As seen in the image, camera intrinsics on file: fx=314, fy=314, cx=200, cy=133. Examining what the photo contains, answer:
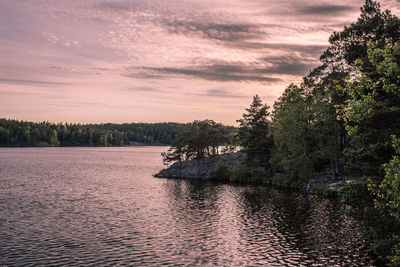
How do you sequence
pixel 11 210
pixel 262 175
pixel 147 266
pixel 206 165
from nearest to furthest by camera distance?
pixel 147 266
pixel 11 210
pixel 262 175
pixel 206 165

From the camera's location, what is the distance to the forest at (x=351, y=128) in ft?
63.2

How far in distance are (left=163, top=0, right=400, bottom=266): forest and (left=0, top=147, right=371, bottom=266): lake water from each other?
23.7 ft

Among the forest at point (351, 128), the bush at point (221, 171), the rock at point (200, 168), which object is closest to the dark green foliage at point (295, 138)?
the forest at point (351, 128)

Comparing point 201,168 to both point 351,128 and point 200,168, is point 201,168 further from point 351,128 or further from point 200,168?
point 351,128

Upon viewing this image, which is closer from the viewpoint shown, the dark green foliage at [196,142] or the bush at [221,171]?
the bush at [221,171]

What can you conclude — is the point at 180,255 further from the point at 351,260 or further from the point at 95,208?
the point at 95,208

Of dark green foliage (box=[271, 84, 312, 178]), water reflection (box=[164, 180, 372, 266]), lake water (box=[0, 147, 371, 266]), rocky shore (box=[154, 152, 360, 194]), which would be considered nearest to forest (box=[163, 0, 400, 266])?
dark green foliage (box=[271, 84, 312, 178])

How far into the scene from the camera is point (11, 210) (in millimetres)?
44125

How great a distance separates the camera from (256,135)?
78.9m

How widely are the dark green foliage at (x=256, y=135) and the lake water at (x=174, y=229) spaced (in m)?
17.1

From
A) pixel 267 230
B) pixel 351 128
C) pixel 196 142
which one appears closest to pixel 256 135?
pixel 196 142

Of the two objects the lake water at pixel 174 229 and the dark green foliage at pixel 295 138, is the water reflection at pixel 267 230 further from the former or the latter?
the dark green foliage at pixel 295 138

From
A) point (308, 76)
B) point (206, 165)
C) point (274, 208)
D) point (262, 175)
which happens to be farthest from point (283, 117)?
point (206, 165)

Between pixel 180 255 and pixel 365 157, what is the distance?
59.8ft
